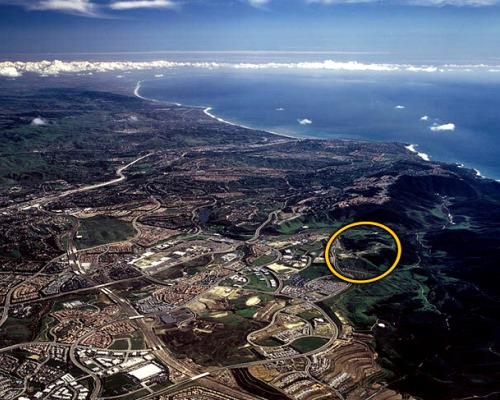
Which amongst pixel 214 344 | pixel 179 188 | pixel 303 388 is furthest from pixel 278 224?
pixel 303 388

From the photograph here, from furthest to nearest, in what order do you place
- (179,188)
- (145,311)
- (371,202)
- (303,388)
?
(179,188) → (371,202) → (145,311) → (303,388)

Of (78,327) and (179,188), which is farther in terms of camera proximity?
(179,188)

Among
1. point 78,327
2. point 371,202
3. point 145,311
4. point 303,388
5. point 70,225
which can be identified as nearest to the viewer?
point 303,388

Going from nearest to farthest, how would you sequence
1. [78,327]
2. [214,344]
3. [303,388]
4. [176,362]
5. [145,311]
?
[303,388] < [176,362] < [214,344] < [78,327] < [145,311]

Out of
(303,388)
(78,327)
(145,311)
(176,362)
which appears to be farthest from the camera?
(145,311)

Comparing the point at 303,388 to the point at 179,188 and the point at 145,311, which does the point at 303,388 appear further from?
the point at 179,188

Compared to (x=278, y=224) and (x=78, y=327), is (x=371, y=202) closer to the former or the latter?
(x=278, y=224)

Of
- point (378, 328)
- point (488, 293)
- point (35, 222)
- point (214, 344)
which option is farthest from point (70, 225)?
point (488, 293)

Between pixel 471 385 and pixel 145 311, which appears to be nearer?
pixel 471 385

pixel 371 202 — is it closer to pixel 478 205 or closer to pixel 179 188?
pixel 478 205
